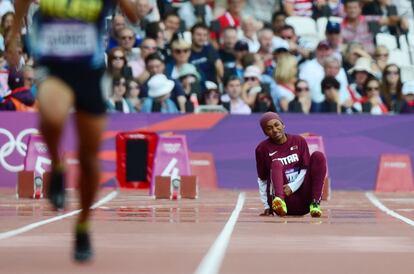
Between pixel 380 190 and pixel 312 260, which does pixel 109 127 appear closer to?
pixel 380 190

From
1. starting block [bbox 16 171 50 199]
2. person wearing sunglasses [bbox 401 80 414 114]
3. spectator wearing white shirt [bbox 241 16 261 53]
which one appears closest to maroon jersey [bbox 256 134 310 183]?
starting block [bbox 16 171 50 199]

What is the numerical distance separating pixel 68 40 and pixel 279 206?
6.90 meters

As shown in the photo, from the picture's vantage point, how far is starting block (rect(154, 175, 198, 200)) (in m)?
21.1

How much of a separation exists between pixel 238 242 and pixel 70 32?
307 centimetres

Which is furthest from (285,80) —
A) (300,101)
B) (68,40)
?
(68,40)

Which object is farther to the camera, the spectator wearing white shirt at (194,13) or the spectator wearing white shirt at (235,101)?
the spectator wearing white shirt at (194,13)

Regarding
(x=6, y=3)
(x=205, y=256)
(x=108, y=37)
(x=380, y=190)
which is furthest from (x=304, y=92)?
(x=205, y=256)

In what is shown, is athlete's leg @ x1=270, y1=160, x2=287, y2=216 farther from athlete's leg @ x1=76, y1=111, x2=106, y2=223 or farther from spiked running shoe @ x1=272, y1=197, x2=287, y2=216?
athlete's leg @ x1=76, y1=111, x2=106, y2=223

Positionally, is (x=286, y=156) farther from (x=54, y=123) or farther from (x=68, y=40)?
(x=54, y=123)

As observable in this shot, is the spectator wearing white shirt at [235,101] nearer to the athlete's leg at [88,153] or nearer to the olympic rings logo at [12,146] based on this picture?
the olympic rings logo at [12,146]

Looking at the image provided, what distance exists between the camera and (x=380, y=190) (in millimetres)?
24453

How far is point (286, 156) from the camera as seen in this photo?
617 inches

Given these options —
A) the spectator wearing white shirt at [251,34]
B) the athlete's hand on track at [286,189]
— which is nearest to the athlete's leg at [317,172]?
the athlete's hand on track at [286,189]

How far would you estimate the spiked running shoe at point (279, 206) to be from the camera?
15.6 m
